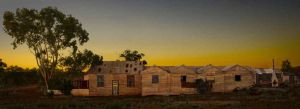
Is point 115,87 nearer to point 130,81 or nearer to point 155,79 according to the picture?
point 130,81

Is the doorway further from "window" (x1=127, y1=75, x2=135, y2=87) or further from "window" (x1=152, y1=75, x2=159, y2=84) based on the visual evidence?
"window" (x1=152, y1=75, x2=159, y2=84)

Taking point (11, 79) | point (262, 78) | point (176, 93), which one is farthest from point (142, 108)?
point (11, 79)

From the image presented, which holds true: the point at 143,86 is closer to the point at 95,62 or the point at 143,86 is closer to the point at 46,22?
the point at 95,62

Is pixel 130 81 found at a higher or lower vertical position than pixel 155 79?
lower

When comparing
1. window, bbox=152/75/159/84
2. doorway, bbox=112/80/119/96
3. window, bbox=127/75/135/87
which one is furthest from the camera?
window, bbox=127/75/135/87

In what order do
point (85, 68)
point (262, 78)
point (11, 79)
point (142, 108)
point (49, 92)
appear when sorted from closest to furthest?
point (142, 108) < point (49, 92) < point (85, 68) < point (262, 78) < point (11, 79)

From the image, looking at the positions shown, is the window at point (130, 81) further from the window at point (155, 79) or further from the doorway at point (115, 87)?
the window at point (155, 79)

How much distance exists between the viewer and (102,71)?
199 feet

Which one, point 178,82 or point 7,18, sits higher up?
point 7,18

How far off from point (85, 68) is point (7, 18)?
553 inches

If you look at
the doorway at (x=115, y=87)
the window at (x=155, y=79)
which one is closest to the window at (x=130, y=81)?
the doorway at (x=115, y=87)

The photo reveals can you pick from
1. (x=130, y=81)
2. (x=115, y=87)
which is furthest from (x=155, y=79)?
(x=115, y=87)

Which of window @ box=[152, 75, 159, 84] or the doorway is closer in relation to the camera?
window @ box=[152, 75, 159, 84]

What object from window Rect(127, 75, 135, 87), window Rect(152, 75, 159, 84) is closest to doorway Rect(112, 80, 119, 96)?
window Rect(127, 75, 135, 87)
